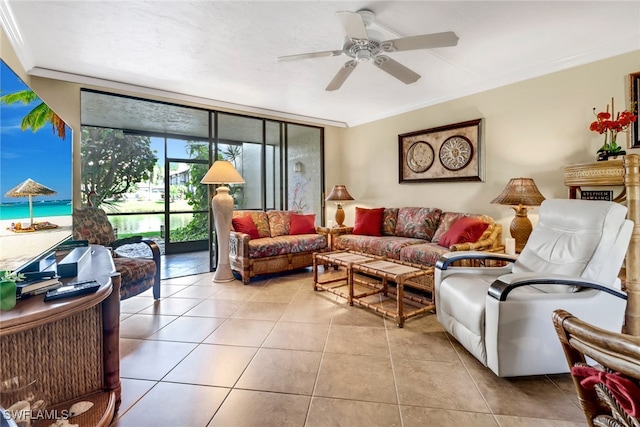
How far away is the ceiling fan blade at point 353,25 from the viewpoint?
6.13 ft

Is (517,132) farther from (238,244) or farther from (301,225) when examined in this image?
(238,244)

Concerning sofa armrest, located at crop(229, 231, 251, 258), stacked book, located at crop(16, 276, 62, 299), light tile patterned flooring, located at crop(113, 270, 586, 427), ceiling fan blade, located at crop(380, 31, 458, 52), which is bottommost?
light tile patterned flooring, located at crop(113, 270, 586, 427)

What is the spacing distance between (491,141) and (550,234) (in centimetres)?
180

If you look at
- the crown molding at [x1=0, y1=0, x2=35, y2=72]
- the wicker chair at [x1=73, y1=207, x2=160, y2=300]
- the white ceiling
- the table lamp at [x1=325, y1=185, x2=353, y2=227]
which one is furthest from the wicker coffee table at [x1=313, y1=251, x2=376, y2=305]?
the crown molding at [x1=0, y1=0, x2=35, y2=72]

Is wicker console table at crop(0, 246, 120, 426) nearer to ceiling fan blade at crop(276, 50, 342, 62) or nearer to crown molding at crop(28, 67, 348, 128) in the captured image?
ceiling fan blade at crop(276, 50, 342, 62)

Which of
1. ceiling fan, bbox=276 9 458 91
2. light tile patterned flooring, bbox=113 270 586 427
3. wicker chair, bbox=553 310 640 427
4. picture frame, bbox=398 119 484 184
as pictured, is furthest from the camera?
picture frame, bbox=398 119 484 184

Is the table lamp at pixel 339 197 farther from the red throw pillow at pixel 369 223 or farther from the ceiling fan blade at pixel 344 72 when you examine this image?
the ceiling fan blade at pixel 344 72

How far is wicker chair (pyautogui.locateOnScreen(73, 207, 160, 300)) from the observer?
266cm

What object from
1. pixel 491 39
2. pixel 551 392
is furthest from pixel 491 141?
pixel 551 392

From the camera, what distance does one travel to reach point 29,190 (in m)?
1.39

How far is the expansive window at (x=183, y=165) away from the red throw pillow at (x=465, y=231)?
9.11ft

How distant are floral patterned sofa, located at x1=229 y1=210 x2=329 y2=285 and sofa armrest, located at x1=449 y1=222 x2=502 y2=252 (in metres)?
2.00

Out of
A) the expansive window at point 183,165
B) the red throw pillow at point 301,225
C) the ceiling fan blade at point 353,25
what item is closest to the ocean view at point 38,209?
the ceiling fan blade at point 353,25

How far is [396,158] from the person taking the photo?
4.89m
